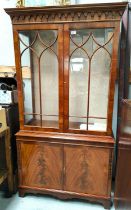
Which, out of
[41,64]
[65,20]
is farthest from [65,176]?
[65,20]

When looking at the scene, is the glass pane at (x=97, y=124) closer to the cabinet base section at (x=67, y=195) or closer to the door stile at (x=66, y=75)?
the door stile at (x=66, y=75)

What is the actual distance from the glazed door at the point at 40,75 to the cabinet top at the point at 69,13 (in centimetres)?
6

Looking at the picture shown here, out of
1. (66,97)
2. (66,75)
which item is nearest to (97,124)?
(66,97)

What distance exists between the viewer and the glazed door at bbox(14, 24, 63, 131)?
5.41ft

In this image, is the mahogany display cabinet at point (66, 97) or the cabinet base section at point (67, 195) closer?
the mahogany display cabinet at point (66, 97)

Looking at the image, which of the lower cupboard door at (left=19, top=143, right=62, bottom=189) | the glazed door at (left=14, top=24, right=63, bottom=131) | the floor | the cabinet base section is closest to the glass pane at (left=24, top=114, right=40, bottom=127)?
the glazed door at (left=14, top=24, right=63, bottom=131)

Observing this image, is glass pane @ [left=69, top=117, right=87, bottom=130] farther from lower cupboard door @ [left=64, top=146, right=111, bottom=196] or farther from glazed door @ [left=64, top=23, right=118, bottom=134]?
lower cupboard door @ [left=64, top=146, right=111, bottom=196]

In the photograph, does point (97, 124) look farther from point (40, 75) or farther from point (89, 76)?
point (40, 75)

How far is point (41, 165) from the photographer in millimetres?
1869

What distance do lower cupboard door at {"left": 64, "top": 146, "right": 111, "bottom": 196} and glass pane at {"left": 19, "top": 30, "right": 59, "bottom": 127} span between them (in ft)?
1.16

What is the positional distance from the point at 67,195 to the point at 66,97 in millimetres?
996

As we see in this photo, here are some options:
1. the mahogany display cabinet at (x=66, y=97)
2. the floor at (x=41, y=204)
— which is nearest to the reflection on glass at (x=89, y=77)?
the mahogany display cabinet at (x=66, y=97)

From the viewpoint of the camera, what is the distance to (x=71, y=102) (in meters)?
1.77

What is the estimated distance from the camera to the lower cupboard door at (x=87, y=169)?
1741 mm
